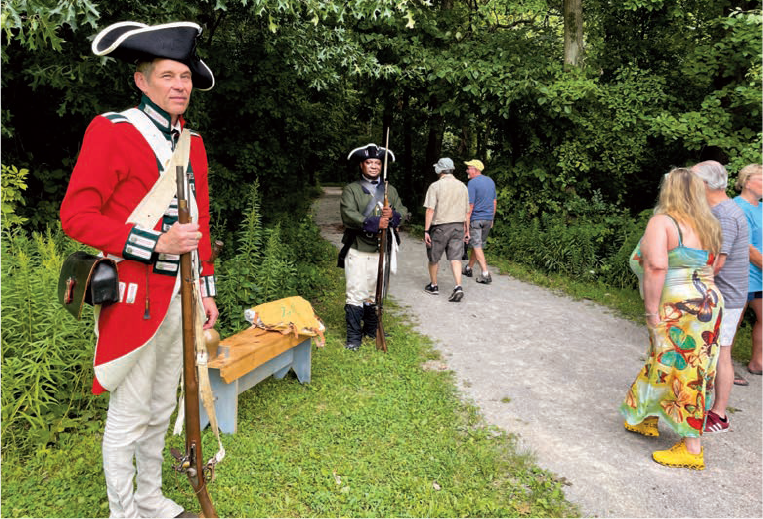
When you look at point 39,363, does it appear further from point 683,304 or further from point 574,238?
point 574,238

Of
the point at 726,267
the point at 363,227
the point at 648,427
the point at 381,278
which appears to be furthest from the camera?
the point at 381,278

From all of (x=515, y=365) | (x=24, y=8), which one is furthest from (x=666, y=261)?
(x=24, y=8)

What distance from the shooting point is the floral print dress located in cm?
367

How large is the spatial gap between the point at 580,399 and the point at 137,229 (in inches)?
164

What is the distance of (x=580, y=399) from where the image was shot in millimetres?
4875

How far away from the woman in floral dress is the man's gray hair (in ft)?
1.32

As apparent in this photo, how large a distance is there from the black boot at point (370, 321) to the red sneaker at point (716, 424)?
334 centimetres

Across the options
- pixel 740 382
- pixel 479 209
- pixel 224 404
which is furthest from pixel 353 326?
pixel 479 209

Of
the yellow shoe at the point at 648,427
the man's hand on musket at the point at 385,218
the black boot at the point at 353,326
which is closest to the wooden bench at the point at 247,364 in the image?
the black boot at the point at 353,326

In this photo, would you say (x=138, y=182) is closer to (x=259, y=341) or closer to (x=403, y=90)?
(x=259, y=341)

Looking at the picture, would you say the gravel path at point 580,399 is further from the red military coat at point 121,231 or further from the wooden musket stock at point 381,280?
the red military coat at point 121,231

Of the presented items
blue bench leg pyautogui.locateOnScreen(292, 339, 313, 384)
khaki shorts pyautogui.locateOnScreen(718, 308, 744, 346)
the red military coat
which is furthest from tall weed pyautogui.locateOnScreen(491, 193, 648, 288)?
the red military coat

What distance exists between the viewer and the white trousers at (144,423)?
253cm

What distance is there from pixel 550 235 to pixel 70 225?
942cm
